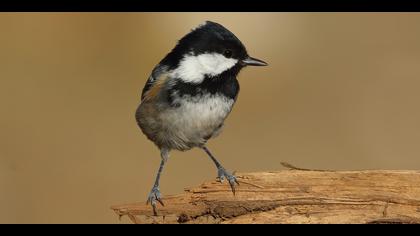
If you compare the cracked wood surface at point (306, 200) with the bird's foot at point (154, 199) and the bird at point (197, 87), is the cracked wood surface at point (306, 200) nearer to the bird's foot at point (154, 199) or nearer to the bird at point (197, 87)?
the bird's foot at point (154, 199)

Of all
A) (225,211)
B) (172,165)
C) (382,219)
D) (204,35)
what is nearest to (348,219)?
(382,219)

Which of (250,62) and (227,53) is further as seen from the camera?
(250,62)

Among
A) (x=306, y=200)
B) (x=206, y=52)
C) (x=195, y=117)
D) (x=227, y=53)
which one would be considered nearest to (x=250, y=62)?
(x=227, y=53)

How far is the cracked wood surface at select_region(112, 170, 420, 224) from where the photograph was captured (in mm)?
2635

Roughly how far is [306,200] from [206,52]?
0.98m

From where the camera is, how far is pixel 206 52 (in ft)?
10.1

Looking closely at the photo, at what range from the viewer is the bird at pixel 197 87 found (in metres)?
3.03

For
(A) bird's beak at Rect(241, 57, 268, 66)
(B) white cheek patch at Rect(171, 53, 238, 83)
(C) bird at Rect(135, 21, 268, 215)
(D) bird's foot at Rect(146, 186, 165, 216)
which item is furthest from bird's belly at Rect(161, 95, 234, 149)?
(D) bird's foot at Rect(146, 186, 165, 216)

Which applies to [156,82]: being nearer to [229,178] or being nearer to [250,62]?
[250,62]

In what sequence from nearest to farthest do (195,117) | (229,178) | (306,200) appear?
(306,200) → (229,178) → (195,117)

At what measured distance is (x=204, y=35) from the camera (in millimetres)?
3029

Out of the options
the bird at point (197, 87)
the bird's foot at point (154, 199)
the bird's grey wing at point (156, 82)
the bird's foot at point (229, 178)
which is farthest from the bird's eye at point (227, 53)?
the bird's foot at point (154, 199)

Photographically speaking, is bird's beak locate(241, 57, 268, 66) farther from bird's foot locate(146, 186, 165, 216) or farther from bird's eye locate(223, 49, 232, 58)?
bird's foot locate(146, 186, 165, 216)

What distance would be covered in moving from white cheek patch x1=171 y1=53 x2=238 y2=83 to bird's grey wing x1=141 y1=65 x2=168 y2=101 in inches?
3.9
